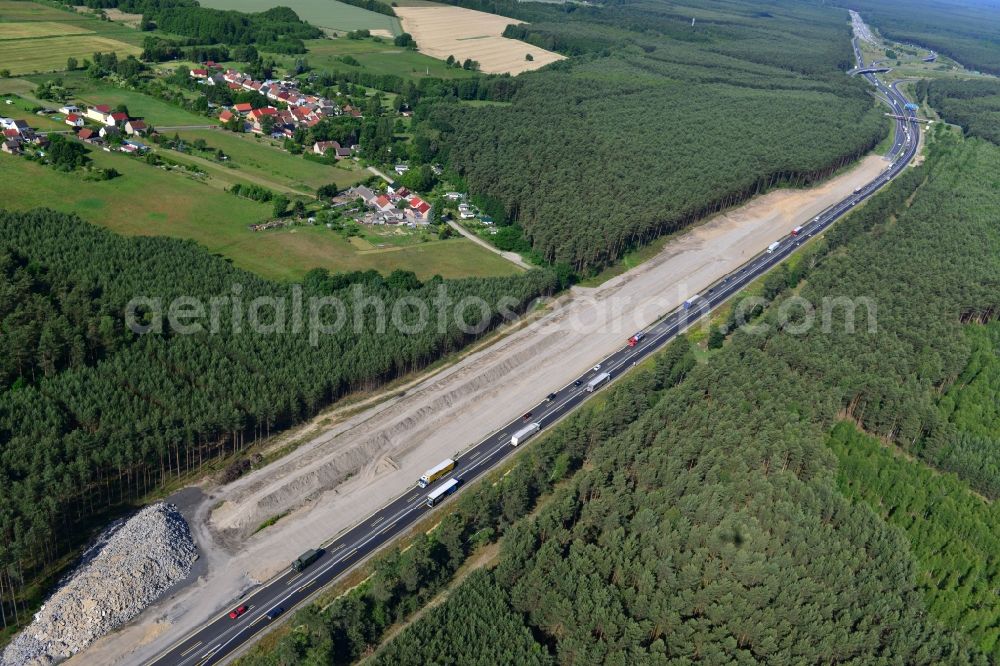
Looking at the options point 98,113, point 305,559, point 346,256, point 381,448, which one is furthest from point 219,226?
point 305,559

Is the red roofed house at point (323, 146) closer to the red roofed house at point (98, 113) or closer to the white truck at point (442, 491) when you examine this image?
the red roofed house at point (98, 113)

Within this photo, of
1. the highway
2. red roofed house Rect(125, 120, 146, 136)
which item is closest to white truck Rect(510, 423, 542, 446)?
the highway

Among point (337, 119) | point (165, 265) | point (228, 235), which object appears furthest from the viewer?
point (337, 119)

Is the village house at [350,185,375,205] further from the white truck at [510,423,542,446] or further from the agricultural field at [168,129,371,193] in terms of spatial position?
the white truck at [510,423,542,446]

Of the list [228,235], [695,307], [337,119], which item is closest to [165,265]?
[228,235]

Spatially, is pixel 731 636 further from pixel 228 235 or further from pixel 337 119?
pixel 337 119
